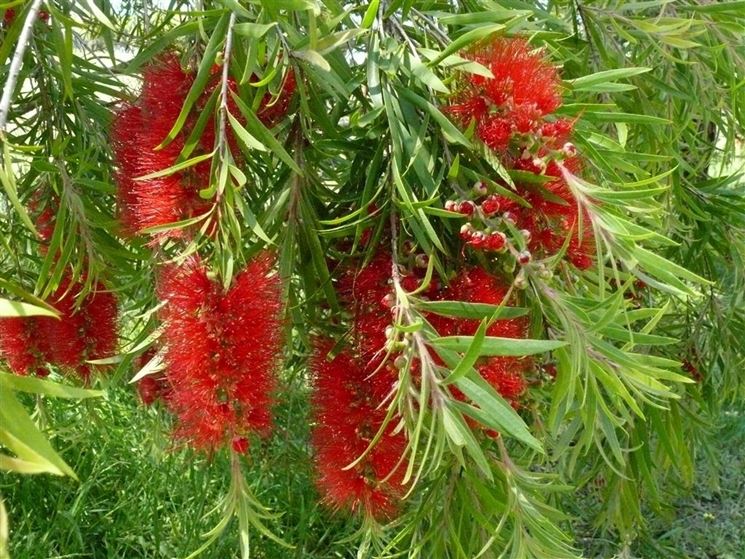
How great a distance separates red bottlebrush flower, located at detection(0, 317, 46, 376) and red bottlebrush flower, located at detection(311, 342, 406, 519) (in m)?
0.35

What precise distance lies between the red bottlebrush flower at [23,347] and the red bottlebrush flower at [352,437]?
346 mm

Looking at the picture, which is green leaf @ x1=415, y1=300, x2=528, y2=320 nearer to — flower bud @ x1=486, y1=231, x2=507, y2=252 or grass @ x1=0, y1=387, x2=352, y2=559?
flower bud @ x1=486, y1=231, x2=507, y2=252

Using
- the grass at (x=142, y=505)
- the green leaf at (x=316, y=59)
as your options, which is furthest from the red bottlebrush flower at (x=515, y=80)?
the grass at (x=142, y=505)

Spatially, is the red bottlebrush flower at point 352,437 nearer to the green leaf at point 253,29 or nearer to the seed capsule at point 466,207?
the seed capsule at point 466,207

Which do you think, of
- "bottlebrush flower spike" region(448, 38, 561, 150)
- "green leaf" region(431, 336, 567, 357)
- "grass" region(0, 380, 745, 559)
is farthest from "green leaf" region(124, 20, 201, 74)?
"grass" region(0, 380, 745, 559)

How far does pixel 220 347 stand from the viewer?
60 cm

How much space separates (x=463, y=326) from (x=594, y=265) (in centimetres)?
22

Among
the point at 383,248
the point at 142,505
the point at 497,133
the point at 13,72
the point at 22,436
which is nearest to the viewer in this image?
the point at 22,436

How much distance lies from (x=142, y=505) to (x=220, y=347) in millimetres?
1409

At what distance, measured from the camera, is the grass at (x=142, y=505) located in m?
1.74

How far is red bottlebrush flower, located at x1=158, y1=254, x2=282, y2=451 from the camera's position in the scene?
60 cm

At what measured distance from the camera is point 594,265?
2.56ft

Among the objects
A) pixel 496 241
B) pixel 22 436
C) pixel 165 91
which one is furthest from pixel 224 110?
pixel 22 436

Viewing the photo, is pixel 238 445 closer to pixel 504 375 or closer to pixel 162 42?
pixel 504 375
